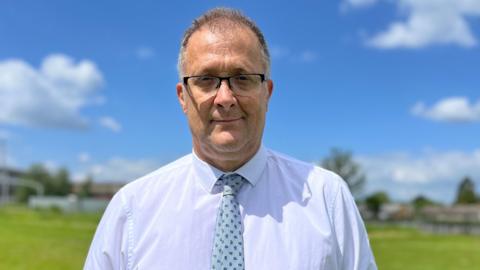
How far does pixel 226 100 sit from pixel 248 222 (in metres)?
0.55

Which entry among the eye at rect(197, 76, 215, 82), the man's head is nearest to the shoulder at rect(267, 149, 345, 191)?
the man's head

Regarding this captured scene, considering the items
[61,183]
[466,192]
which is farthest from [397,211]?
[61,183]

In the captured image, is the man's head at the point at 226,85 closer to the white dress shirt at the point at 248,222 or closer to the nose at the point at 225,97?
the nose at the point at 225,97

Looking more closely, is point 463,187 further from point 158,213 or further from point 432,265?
point 158,213

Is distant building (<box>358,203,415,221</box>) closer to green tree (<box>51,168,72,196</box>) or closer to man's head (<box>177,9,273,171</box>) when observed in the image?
green tree (<box>51,168,72,196</box>)

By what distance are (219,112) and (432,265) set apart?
18.6 meters

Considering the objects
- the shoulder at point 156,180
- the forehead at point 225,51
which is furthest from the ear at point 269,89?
the shoulder at point 156,180

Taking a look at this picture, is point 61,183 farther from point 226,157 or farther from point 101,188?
point 226,157

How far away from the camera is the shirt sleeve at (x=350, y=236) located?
7.50 ft

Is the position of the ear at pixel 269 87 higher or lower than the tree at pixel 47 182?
lower

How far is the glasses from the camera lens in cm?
227

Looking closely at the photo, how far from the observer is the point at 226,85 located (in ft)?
7.39

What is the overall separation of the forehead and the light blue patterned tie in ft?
1.57

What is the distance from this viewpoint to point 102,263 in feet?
7.70
